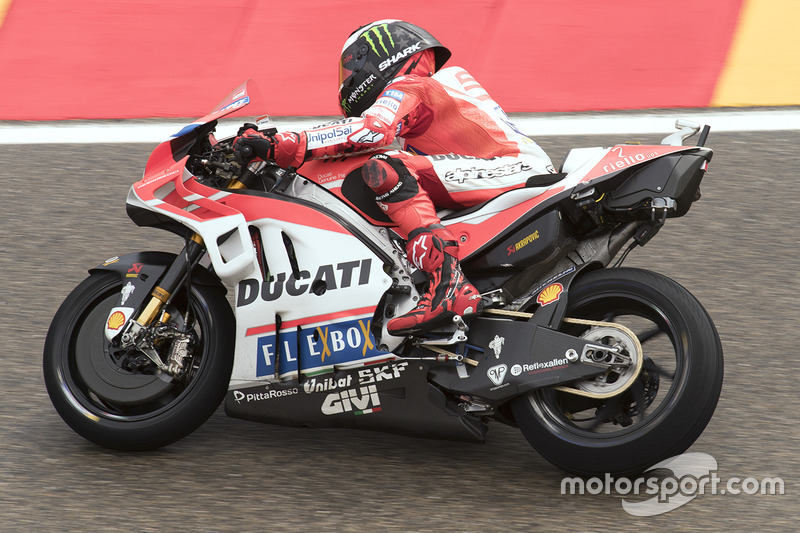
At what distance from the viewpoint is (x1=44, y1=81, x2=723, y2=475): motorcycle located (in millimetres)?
4215

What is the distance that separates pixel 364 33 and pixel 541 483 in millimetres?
2141

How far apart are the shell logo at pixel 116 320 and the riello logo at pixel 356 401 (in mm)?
938

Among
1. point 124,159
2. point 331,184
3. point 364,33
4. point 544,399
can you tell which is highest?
point 364,33

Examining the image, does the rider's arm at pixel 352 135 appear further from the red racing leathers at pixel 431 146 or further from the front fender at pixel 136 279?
the front fender at pixel 136 279

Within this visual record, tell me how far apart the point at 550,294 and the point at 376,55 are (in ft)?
4.45

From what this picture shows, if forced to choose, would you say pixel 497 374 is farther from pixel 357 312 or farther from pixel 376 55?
pixel 376 55

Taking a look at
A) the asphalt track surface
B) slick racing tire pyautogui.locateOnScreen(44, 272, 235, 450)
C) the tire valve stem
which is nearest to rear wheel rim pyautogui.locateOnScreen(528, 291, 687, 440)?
the asphalt track surface

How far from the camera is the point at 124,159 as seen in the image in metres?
7.61

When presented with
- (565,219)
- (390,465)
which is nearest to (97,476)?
(390,465)

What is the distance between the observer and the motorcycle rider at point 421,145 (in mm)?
4324

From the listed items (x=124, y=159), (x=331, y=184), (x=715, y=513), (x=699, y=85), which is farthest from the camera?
(x=699, y=85)

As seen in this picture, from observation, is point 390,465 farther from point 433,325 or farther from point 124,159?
point 124,159

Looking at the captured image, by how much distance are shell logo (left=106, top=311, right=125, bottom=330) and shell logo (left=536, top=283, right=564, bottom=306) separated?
1.76 meters

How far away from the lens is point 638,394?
4.19 meters
